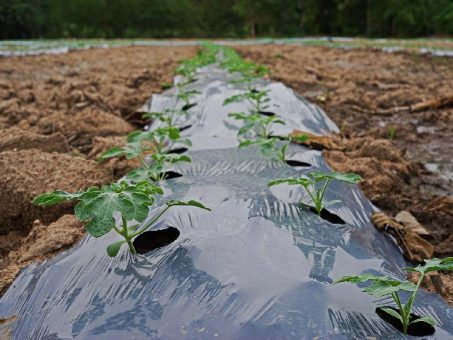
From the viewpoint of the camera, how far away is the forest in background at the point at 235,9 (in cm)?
2594

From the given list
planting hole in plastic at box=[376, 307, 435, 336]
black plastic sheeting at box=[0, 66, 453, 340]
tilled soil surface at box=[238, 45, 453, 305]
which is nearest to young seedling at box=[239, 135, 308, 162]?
black plastic sheeting at box=[0, 66, 453, 340]

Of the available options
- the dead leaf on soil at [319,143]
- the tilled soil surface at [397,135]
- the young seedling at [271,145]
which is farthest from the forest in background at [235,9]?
the young seedling at [271,145]

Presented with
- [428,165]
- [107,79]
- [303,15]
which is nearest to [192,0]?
[303,15]

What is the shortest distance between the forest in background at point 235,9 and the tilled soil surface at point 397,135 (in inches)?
816

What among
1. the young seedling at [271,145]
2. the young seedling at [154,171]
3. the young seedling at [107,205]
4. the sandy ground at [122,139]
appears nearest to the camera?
the young seedling at [107,205]

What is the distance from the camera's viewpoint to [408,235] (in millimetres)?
1921

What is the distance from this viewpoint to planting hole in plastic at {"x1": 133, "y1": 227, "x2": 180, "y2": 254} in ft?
5.32

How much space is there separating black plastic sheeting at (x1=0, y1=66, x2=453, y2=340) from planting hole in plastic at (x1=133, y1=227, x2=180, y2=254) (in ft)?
0.08

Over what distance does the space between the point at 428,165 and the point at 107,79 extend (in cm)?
421

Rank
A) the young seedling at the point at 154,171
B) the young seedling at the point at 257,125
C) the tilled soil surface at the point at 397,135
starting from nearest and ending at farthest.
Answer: the young seedling at the point at 154,171
the tilled soil surface at the point at 397,135
the young seedling at the point at 257,125

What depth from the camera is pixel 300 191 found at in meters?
1.99

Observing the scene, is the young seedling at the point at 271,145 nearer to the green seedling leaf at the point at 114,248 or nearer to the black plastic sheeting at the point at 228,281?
the black plastic sheeting at the point at 228,281

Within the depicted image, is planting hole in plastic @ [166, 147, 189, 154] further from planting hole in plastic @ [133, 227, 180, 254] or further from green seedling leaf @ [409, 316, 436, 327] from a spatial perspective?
green seedling leaf @ [409, 316, 436, 327]

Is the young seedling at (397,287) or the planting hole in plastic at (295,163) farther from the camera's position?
the planting hole in plastic at (295,163)
